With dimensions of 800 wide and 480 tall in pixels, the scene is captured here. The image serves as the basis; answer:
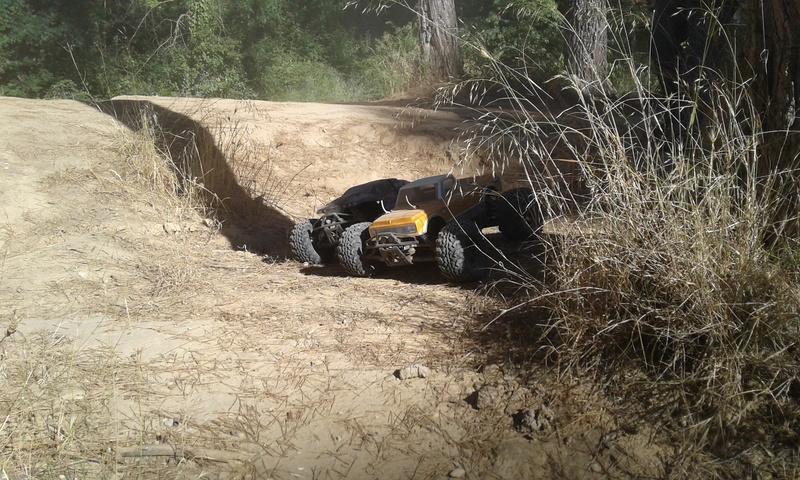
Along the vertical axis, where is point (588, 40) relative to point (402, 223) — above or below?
above

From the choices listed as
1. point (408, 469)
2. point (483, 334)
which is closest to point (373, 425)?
point (408, 469)

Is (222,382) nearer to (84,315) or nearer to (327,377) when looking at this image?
(327,377)

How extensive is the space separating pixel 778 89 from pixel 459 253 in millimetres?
2659

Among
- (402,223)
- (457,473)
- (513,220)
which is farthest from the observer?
(513,220)

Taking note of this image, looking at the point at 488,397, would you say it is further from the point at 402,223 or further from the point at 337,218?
the point at 337,218

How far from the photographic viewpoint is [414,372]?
435 cm

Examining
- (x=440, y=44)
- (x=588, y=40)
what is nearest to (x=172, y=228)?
(x=588, y=40)

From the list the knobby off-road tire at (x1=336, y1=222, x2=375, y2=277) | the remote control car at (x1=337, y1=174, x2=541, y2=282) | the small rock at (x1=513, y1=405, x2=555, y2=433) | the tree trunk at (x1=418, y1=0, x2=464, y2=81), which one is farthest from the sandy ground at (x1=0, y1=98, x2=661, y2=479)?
the tree trunk at (x1=418, y1=0, x2=464, y2=81)

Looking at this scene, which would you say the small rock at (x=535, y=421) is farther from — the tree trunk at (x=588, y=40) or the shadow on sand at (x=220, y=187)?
the shadow on sand at (x=220, y=187)

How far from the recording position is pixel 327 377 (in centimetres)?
452

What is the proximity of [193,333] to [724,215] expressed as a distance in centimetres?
369

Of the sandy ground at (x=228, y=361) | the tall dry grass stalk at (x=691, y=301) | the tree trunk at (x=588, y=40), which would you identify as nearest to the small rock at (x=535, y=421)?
the sandy ground at (x=228, y=361)

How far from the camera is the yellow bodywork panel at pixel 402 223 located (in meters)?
6.25

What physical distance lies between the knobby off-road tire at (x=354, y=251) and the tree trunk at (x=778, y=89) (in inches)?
144
